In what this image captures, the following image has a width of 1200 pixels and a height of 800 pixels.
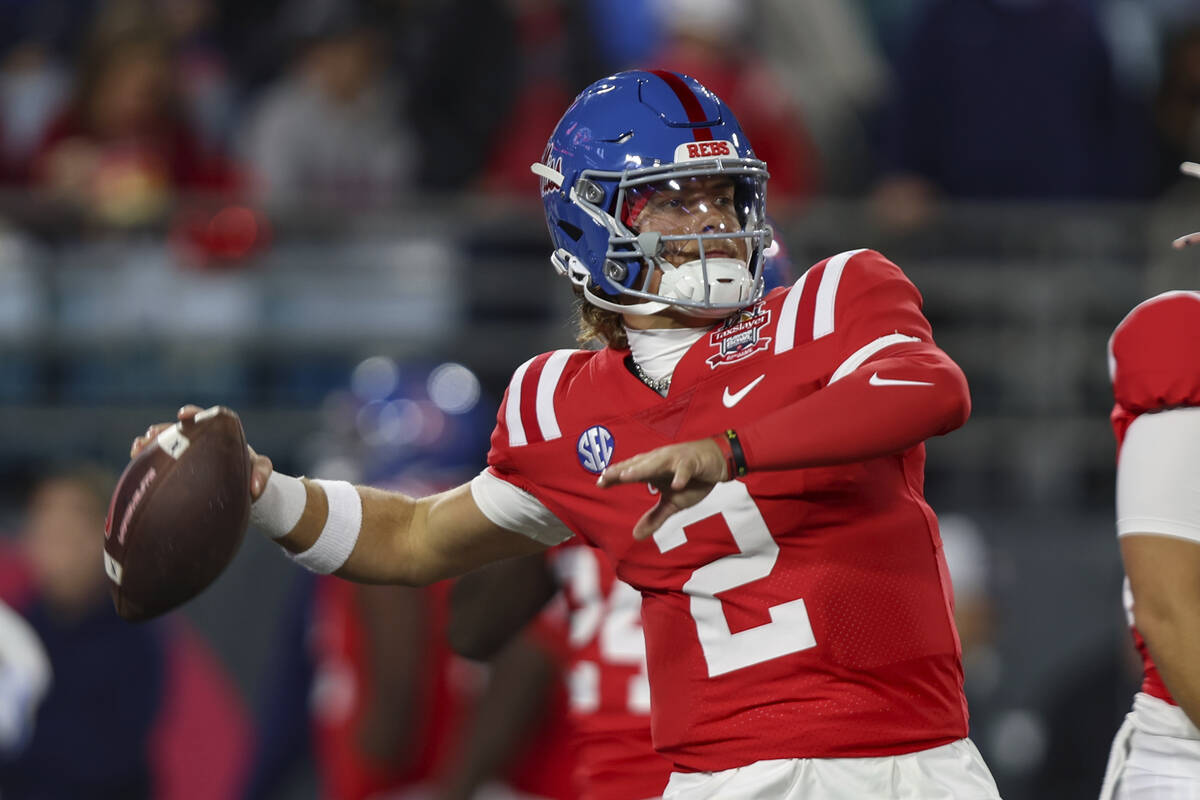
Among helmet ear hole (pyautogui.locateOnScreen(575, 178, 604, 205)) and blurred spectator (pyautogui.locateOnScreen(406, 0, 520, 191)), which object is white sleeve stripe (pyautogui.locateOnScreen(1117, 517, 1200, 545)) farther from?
blurred spectator (pyautogui.locateOnScreen(406, 0, 520, 191))

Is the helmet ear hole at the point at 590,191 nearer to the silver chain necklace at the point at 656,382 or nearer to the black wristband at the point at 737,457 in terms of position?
the silver chain necklace at the point at 656,382

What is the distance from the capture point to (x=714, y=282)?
3.08 metres

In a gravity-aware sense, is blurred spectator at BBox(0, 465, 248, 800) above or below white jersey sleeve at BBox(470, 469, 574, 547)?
below

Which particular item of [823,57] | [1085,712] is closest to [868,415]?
[1085,712]

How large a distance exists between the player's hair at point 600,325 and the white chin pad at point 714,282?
0.22 m

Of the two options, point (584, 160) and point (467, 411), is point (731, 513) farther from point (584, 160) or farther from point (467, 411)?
point (467, 411)

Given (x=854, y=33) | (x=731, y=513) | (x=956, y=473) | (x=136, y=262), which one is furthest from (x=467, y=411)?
(x=854, y=33)

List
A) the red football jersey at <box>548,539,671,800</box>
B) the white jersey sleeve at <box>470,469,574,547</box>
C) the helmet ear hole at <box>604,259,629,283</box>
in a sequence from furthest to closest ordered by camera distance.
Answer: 1. the red football jersey at <box>548,539,671,800</box>
2. the white jersey sleeve at <box>470,469,574,547</box>
3. the helmet ear hole at <box>604,259,629,283</box>

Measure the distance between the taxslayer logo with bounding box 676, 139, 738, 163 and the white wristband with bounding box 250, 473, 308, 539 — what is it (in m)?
0.92

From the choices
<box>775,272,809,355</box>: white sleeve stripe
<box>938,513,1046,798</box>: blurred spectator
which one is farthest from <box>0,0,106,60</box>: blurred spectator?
<box>775,272,809,355</box>: white sleeve stripe

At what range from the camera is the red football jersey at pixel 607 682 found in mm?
3660

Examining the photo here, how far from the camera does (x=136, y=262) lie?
261 inches

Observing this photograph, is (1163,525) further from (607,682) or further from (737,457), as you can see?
(607,682)

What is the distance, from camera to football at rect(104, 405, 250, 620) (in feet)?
10.2
